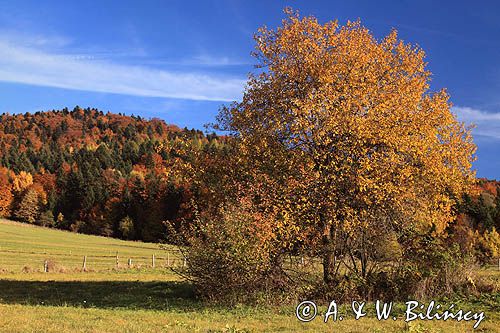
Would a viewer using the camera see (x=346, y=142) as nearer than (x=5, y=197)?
Yes

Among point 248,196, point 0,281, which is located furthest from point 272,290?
point 0,281

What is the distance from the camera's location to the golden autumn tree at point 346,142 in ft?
68.5

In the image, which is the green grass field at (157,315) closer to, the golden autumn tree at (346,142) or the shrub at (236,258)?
the shrub at (236,258)

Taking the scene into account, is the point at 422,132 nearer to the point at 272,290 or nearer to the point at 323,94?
the point at 323,94

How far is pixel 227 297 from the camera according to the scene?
19750mm

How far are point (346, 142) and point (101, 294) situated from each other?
15892mm

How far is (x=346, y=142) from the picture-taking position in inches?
833

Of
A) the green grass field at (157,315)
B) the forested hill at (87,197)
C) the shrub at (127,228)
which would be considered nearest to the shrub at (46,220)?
the forested hill at (87,197)

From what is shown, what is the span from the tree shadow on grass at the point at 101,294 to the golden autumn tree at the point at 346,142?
627 centimetres

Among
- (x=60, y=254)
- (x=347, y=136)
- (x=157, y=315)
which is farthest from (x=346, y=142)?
(x=60, y=254)

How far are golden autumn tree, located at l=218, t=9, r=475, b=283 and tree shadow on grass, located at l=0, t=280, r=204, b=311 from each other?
6267mm

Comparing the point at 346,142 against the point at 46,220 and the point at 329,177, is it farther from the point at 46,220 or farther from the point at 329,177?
the point at 46,220

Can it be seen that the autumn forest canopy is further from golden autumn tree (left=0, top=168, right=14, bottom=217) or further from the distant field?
golden autumn tree (left=0, top=168, right=14, bottom=217)

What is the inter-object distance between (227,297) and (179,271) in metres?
3.34
